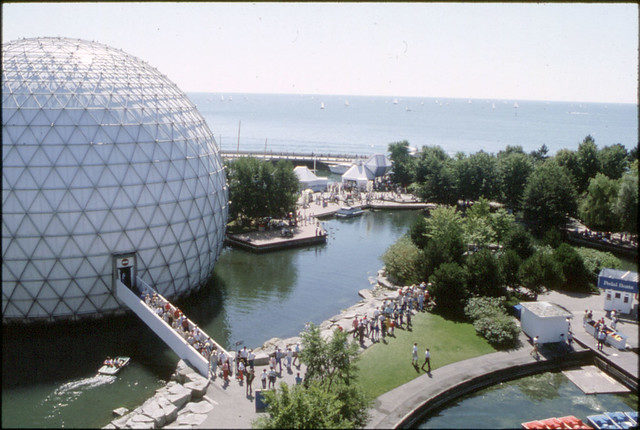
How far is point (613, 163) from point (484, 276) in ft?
157

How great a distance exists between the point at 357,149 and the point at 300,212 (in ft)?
366

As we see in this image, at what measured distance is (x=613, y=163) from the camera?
7219cm

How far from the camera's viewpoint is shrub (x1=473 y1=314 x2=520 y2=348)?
30.5 meters

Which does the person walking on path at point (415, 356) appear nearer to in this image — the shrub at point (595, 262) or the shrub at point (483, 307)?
the shrub at point (483, 307)

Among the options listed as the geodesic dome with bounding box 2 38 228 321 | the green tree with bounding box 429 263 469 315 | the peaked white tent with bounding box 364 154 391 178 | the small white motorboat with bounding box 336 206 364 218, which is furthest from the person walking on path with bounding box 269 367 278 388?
the peaked white tent with bounding box 364 154 391 178

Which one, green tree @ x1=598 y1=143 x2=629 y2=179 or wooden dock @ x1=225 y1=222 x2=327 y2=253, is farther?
green tree @ x1=598 y1=143 x2=629 y2=179

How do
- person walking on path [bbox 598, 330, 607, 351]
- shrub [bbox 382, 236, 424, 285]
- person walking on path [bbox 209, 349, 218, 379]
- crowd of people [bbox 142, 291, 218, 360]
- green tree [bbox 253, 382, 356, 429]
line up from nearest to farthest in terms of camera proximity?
1. green tree [bbox 253, 382, 356, 429]
2. person walking on path [bbox 209, 349, 218, 379]
3. crowd of people [bbox 142, 291, 218, 360]
4. person walking on path [bbox 598, 330, 607, 351]
5. shrub [bbox 382, 236, 424, 285]

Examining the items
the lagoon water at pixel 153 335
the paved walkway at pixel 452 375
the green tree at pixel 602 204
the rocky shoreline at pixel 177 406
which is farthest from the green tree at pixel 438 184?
the rocky shoreline at pixel 177 406

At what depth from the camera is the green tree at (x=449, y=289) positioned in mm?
35188

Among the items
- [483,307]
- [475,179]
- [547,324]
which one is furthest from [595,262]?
[475,179]

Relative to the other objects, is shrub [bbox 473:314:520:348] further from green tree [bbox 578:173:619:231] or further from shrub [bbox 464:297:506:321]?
green tree [bbox 578:173:619:231]

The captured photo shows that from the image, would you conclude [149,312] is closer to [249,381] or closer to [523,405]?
[249,381]

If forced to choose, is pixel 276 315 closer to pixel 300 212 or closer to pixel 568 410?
pixel 568 410

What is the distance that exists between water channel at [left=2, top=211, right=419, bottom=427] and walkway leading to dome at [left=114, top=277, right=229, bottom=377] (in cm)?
163
